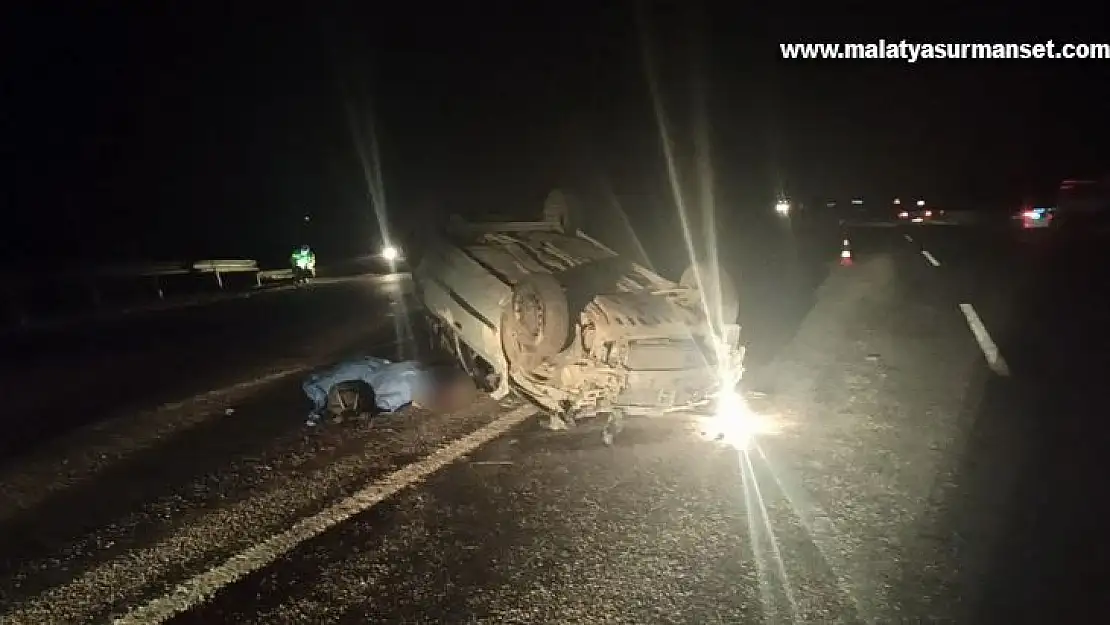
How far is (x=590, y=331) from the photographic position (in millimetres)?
6766

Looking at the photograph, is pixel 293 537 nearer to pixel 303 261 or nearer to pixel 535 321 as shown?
pixel 535 321

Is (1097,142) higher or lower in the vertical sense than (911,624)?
higher

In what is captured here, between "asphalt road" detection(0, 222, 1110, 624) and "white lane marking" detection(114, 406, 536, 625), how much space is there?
0.02m

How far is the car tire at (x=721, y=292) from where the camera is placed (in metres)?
7.21

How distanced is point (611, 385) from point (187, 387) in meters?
5.23

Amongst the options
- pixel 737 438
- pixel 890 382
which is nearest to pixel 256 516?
pixel 737 438

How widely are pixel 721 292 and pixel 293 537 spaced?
162 inches

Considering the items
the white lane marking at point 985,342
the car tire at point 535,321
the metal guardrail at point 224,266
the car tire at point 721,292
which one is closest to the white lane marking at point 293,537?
the car tire at point 535,321

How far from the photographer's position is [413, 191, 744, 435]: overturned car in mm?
6539

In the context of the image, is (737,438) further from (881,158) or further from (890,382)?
(881,158)

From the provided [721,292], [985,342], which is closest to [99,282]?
[721,292]

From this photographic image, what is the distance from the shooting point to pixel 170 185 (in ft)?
141

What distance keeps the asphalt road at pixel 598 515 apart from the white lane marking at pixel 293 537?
2cm

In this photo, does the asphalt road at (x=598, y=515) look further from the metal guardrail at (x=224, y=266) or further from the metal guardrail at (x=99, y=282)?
the metal guardrail at (x=224, y=266)
